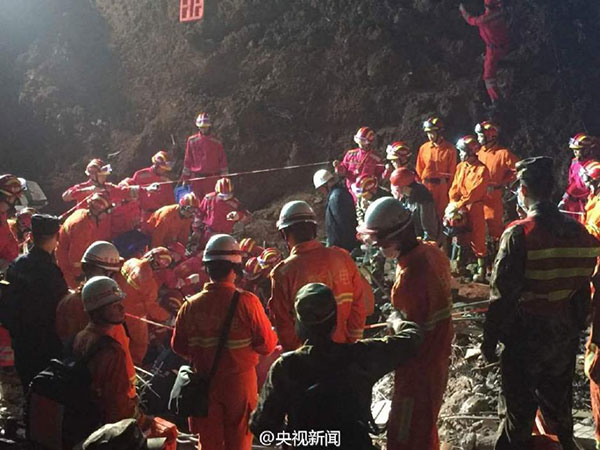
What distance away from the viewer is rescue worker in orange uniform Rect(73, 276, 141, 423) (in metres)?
4.68

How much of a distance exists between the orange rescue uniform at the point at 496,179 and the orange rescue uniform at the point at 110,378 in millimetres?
8053

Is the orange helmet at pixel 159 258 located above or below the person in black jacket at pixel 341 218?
below

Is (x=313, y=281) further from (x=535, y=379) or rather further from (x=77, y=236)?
(x=77, y=236)

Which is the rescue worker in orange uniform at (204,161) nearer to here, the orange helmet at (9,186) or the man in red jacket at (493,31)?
the orange helmet at (9,186)

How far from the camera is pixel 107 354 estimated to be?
15.4 ft

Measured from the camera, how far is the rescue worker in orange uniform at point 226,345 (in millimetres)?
5230

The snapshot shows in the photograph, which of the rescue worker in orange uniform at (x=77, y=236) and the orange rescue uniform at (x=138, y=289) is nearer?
the orange rescue uniform at (x=138, y=289)

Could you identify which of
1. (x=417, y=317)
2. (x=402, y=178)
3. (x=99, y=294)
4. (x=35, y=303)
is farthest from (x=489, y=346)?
(x=402, y=178)

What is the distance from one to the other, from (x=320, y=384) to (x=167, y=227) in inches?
320

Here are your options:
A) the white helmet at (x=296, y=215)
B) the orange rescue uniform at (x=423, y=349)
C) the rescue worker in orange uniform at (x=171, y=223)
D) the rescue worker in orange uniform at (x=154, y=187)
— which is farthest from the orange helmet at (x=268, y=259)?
the orange rescue uniform at (x=423, y=349)

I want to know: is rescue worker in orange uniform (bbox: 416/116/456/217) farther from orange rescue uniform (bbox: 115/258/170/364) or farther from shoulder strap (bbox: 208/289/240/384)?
shoulder strap (bbox: 208/289/240/384)

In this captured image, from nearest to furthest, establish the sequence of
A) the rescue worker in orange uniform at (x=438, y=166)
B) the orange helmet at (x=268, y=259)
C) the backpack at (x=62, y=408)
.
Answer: the backpack at (x=62, y=408) < the orange helmet at (x=268, y=259) < the rescue worker in orange uniform at (x=438, y=166)

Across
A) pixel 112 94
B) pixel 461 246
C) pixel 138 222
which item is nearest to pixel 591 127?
pixel 461 246

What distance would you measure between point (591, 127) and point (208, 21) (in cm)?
1087
